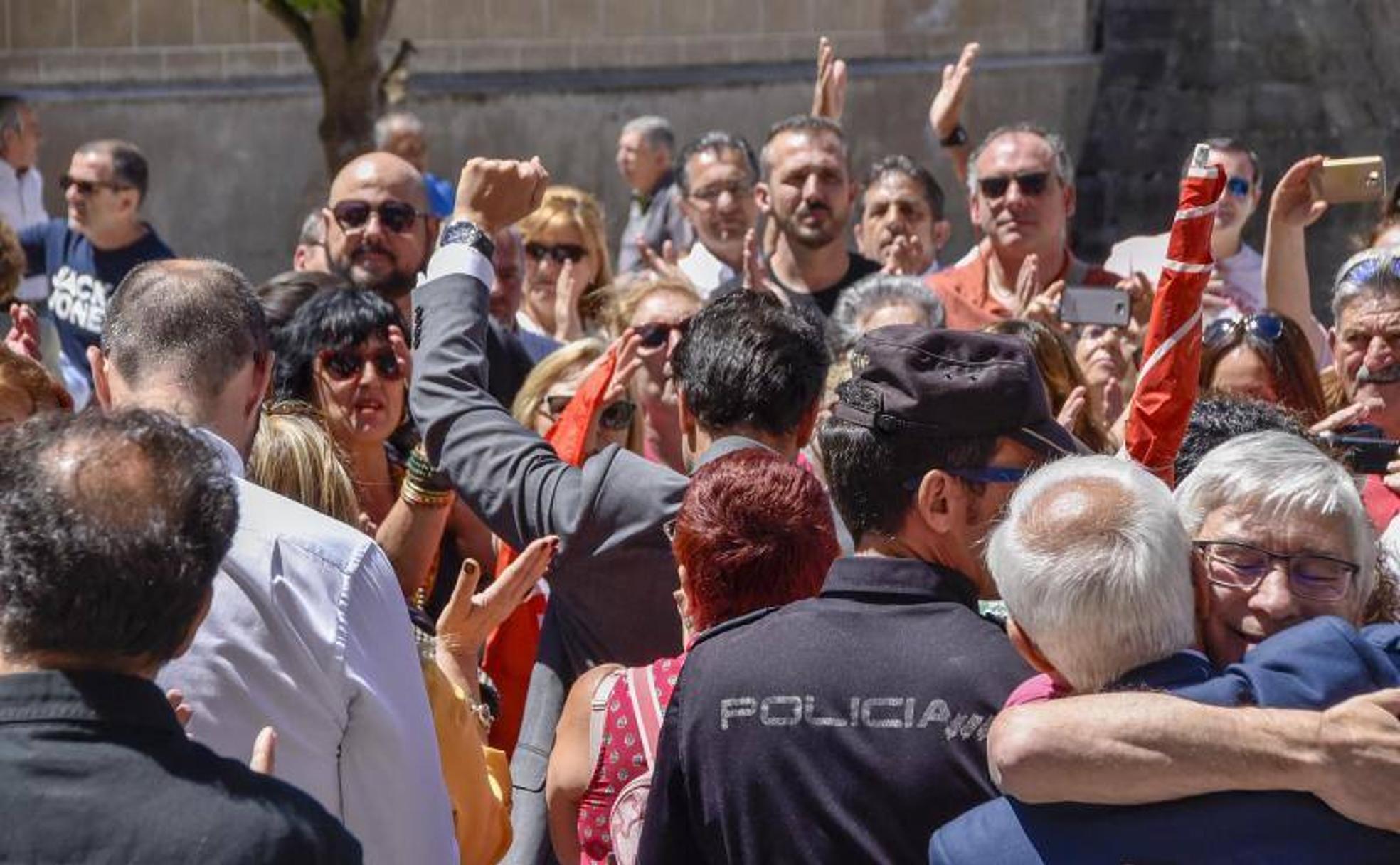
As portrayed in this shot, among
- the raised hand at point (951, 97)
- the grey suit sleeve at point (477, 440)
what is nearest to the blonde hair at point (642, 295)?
the grey suit sleeve at point (477, 440)

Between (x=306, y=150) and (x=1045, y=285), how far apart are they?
9.85m

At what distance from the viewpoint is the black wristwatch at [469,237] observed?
179 inches

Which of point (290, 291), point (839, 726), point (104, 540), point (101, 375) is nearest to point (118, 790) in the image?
point (104, 540)

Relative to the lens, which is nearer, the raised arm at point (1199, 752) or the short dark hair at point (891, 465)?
the raised arm at point (1199, 752)

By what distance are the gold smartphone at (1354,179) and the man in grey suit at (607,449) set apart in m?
1.80

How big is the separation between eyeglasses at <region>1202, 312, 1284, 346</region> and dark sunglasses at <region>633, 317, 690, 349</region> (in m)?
1.33

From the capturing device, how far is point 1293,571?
10.8 ft

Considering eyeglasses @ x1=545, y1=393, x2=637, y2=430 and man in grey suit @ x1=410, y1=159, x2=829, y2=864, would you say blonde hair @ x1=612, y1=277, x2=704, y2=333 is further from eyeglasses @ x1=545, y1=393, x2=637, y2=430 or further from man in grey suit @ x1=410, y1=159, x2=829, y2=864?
man in grey suit @ x1=410, y1=159, x2=829, y2=864

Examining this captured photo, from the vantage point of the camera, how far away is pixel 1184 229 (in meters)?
4.05

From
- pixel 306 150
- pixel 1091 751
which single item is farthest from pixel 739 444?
pixel 306 150

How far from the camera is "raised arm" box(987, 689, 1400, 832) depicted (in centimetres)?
279

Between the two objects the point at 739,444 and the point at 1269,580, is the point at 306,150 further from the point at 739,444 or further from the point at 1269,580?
the point at 1269,580

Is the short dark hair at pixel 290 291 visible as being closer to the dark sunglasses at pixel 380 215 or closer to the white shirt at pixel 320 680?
the dark sunglasses at pixel 380 215

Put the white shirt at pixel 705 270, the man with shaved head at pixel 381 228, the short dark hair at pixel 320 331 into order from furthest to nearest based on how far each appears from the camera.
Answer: the white shirt at pixel 705 270
the man with shaved head at pixel 381 228
the short dark hair at pixel 320 331
